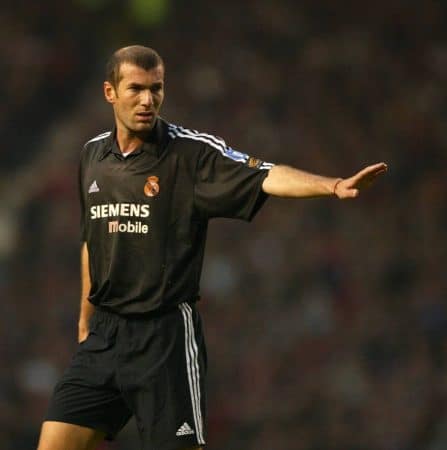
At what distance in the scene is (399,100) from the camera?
872cm

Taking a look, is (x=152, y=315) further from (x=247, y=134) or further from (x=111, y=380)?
(x=247, y=134)

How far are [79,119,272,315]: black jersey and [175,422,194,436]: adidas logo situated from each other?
1.33 ft

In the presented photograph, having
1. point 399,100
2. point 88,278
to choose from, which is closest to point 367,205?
point 399,100

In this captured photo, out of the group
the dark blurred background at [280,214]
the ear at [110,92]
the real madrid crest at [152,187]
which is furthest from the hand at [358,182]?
the dark blurred background at [280,214]

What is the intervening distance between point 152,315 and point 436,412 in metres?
3.88

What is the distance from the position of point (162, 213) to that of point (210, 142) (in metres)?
0.30

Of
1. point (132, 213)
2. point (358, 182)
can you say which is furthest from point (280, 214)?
point (358, 182)

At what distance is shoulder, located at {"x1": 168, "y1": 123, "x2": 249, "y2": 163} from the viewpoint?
3.83 metres

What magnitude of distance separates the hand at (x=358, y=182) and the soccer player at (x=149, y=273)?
0.45 meters

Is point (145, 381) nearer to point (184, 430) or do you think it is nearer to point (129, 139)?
point (184, 430)

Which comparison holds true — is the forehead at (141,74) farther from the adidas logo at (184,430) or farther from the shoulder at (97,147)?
the adidas logo at (184,430)

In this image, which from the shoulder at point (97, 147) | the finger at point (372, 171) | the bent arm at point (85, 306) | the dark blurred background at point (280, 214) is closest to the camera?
the finger at point (372, 171)

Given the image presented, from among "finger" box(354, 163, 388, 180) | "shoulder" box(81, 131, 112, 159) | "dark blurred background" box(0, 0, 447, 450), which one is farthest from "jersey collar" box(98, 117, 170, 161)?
"dark blurred background" box(0, 0, 447, 450)

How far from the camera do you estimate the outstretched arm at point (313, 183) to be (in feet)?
10.7
